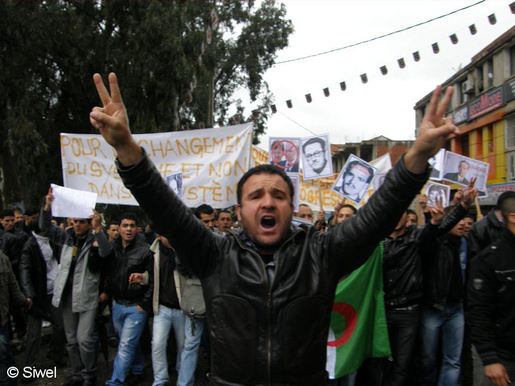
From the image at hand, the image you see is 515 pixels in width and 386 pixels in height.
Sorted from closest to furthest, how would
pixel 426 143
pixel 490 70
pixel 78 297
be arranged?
pixel 426 143
pixel 78 297
pixel 490 70

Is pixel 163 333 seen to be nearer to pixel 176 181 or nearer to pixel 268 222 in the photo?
pixel 176 181

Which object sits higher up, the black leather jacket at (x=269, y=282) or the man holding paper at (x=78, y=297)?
the black leather jacket at (x=269, y=282)

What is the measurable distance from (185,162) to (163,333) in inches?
109

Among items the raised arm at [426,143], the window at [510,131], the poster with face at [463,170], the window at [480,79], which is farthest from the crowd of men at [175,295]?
the window at [480,79]

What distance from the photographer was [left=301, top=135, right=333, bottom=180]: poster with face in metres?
6.50

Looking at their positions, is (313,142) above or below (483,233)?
above

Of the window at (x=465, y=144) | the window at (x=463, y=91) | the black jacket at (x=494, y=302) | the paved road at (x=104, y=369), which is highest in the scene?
the window at (x=463, y=91)

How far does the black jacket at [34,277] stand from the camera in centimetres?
508

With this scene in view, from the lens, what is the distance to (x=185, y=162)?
645 centimetres

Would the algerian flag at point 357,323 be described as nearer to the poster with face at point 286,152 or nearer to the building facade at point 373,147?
the poster with face at point 286,152

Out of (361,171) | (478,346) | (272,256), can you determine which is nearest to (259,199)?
(272,256)

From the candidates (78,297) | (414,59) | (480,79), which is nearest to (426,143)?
(78,297)

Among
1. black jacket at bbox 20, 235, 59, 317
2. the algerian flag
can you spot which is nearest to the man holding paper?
black jacket at bbox 20, 235, 59, 317

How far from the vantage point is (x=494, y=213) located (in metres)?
4.71
